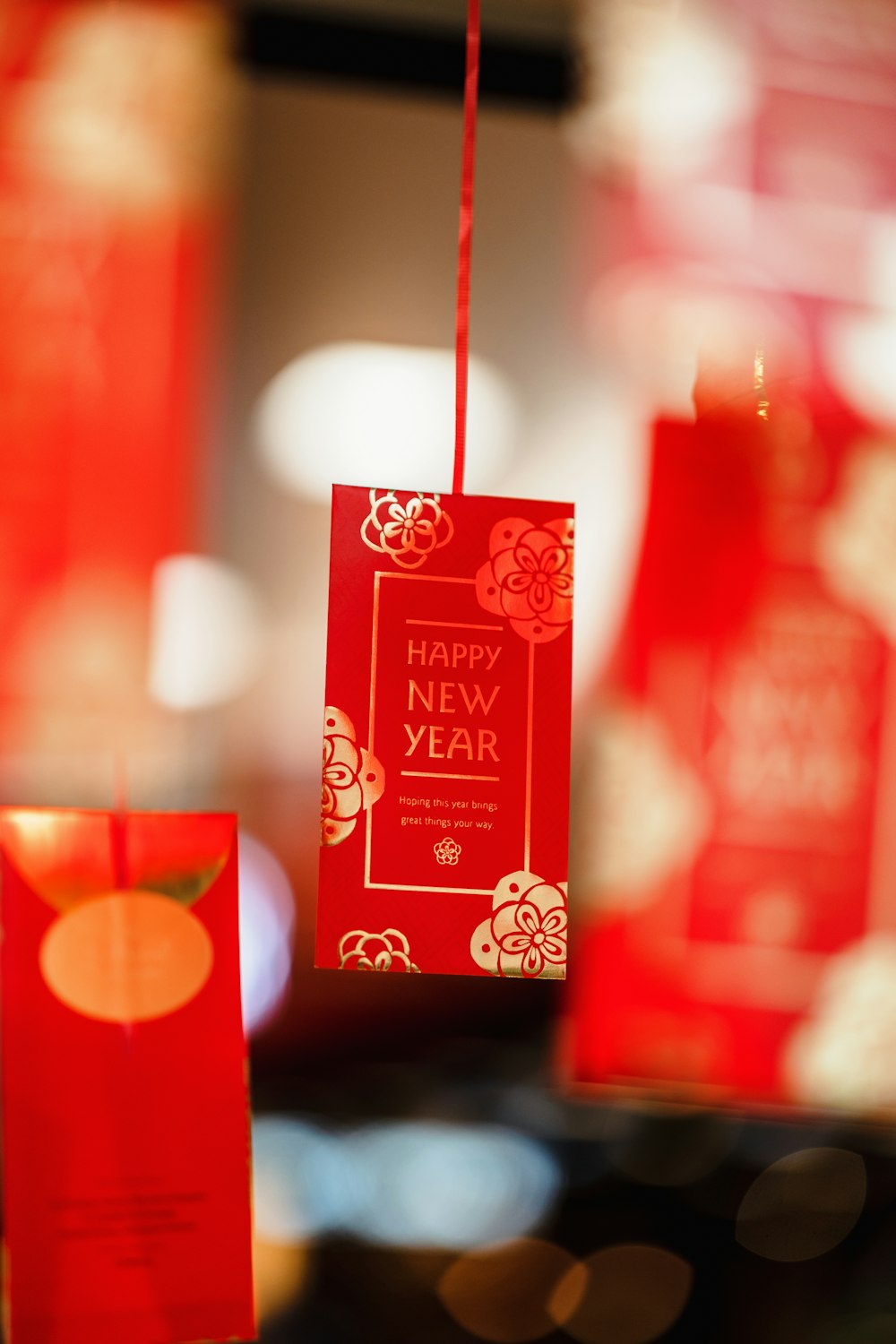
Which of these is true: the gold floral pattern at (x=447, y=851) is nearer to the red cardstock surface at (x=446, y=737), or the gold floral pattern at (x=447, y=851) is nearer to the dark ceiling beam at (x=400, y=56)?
the red cardstock surface at (x=446, y=737)

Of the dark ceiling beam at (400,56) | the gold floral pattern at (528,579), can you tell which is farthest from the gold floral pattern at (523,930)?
the dark ceiling beam at (400,56)

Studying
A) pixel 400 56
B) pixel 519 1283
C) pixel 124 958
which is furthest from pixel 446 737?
pixel 400 56

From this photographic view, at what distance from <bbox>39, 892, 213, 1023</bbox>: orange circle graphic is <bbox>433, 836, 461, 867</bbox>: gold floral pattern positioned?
0.36 ft

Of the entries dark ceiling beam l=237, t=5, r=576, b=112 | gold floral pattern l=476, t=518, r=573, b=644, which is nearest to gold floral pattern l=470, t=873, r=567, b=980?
gold floral pattern l=476, t=518, r=573, b=644

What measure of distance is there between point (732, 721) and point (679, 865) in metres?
0.17

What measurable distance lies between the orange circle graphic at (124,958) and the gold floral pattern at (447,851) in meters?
0.11

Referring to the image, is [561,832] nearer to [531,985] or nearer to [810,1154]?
[531,985]

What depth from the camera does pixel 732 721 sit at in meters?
1.51

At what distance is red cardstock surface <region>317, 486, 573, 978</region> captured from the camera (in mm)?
559

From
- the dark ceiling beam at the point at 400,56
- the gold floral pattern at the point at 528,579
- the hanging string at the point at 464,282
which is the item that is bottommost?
the gold floral pattern at the point at 528,579

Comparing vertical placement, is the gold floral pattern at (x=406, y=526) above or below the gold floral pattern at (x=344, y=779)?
above

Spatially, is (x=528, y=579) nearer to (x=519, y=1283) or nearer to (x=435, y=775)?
(x=435, y=775)

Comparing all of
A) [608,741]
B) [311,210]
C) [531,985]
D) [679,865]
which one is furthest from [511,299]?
[531,985]

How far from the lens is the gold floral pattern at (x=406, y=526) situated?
0.57 meters
